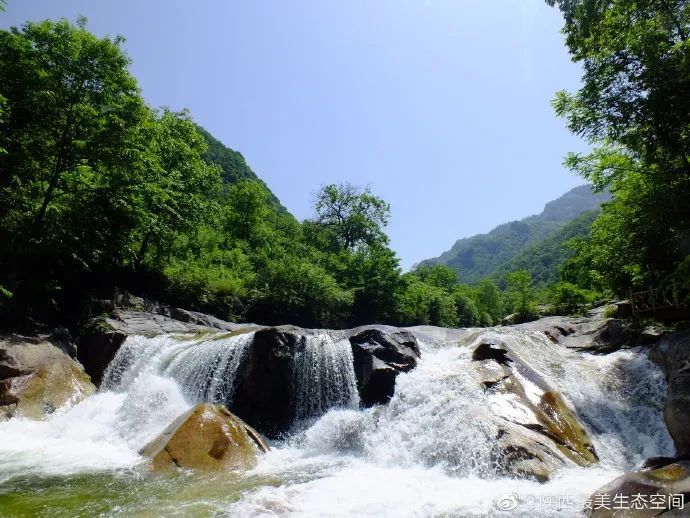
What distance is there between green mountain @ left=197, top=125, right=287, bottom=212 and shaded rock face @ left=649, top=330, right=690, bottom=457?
208ft

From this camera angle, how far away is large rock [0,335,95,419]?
11992 millimetres

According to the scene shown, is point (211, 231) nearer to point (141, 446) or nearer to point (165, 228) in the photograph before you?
point (165, 228)

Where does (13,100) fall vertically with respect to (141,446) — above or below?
above

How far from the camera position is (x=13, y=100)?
15.4 m

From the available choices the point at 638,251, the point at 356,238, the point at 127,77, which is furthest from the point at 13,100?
the point at 356,238

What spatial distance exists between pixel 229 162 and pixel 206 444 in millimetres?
68315

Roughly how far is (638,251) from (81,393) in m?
20.3

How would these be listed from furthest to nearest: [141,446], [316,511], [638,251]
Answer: [638,251], [141,446], [316,511]

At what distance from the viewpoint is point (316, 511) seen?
646 cm

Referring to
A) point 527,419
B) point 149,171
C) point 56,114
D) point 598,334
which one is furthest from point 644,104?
point 56,114

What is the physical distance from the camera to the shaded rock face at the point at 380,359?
485 inches

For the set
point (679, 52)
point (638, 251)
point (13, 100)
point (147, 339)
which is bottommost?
point (147, 339)

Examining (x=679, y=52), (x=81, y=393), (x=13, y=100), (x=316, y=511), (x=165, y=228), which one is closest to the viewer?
(x=316, y=511)

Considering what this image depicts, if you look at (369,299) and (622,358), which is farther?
(369,299)
